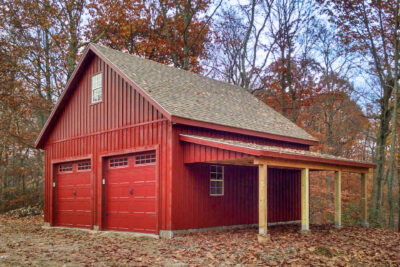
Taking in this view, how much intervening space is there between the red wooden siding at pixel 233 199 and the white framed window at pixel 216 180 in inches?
6.9

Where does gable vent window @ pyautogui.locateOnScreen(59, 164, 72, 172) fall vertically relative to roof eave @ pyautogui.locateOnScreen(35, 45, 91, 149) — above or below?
below

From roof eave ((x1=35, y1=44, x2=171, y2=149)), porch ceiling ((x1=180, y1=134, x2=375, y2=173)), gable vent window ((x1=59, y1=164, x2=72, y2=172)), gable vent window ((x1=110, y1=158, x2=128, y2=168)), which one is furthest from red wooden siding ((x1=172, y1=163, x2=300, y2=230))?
gable vent window ((x1=59, y1=164, x2=72, y2=172))

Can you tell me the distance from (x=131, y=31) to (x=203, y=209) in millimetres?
18568

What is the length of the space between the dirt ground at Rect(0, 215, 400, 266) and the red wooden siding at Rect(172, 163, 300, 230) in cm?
82

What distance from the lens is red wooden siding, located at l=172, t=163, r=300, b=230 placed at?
13.6m

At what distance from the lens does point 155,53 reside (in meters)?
30.3

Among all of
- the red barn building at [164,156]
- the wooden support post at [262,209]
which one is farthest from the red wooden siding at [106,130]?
the wooden support post at [262,209]

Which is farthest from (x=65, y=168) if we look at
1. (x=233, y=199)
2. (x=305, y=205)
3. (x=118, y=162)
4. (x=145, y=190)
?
(x=305, y=205)

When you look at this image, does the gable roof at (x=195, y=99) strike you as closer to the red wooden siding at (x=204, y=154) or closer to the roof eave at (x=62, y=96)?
the roof eave at (x=62, y=96)

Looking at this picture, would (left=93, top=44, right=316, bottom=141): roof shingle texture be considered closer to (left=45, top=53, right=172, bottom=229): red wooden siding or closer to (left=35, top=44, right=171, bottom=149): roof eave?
(left=35, top=44, right=171, bottom=149): roof eave

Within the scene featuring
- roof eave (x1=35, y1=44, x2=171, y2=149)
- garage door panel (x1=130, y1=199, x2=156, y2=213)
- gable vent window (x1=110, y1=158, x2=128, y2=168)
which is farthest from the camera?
gable vent window (x1=110, y1=158, x2=128, y2=168)

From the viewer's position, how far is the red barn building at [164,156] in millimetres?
13273

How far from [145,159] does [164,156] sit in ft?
3.97

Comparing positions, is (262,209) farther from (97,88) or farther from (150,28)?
(150,28)
